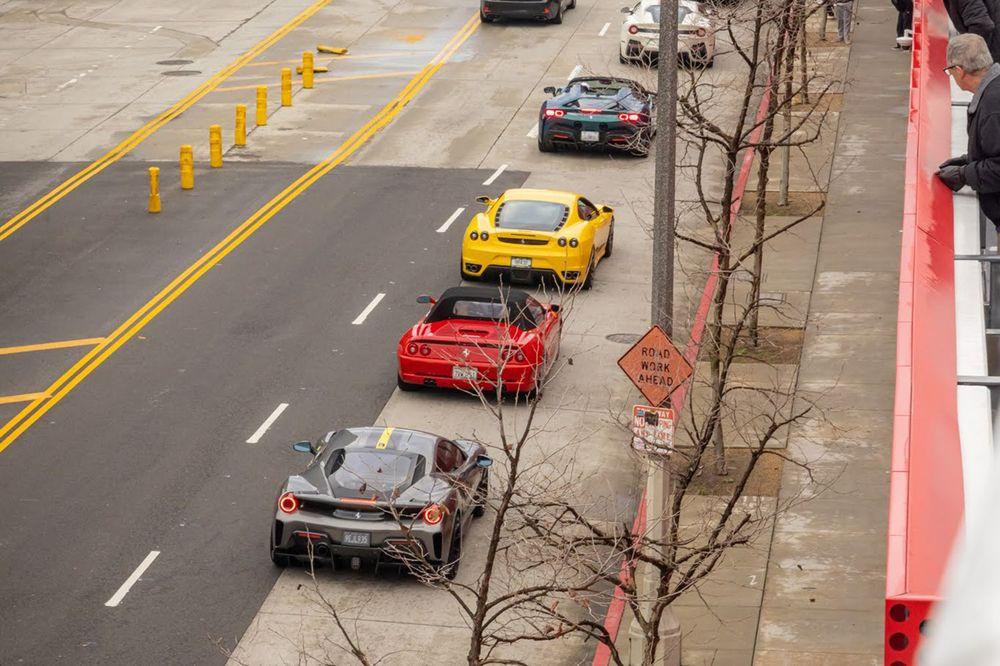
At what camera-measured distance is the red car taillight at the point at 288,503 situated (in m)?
16.1

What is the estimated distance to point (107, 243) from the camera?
2909 centimetres

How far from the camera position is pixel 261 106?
38.0 metres

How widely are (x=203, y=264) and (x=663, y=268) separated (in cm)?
1506

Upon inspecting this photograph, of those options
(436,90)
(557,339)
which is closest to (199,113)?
(436,90)

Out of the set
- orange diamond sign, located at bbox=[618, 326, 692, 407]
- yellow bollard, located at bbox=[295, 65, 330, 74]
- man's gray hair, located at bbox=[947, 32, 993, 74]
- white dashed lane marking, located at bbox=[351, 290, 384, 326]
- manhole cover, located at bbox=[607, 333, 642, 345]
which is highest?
man's gray hair, located at bbox=[947, 32, 993, 74]

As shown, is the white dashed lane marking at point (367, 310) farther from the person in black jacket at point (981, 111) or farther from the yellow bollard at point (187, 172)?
the person in black jacket at point (981, 111)

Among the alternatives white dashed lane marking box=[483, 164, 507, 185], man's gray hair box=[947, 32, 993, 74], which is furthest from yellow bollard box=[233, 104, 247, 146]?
man's gray hair box=[947, 32, 993, 74]

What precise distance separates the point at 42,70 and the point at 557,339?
26222 millimetres

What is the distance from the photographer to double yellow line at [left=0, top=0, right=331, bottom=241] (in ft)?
102

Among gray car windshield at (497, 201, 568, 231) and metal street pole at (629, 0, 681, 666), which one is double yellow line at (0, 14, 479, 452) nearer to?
gray car windshield at (497, 201, 568, 231)

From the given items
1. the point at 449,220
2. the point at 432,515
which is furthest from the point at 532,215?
the point at 432,515

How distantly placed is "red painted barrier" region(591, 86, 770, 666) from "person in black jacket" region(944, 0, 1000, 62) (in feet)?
14.4

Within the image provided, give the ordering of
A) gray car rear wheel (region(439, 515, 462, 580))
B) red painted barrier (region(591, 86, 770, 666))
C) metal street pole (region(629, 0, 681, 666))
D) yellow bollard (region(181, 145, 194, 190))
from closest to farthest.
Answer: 1. metal street pole (region(629, 0, 681, 666))
2. red painted barrier (region(591, 86, 770, 666))
3. gray car rear wheel (region(439, 515, 462, 580))
4. yellow bollard (region(181, 145, 194, 190))

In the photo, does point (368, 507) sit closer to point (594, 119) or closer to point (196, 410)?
point (196, 410)
